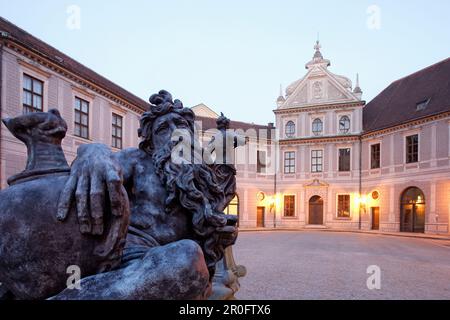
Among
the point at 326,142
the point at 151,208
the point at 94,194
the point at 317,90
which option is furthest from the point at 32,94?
the point at 317,90

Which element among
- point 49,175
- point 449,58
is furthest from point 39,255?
point 449,58

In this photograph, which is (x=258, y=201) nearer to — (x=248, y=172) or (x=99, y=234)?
(x=248, y=172)

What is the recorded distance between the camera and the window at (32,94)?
13422 millimetres

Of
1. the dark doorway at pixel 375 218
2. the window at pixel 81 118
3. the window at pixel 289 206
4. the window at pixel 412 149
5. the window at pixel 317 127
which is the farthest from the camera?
the window at pixel 289 206

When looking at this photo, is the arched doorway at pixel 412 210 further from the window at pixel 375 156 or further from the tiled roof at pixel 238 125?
the tiled roof at pixel 238 125

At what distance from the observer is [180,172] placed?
1.61 metres

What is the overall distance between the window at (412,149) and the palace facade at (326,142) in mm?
68

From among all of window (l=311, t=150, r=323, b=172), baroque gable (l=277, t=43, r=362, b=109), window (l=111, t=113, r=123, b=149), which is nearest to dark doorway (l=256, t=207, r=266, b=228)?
window (l=311, t=150, r=323, b=172)

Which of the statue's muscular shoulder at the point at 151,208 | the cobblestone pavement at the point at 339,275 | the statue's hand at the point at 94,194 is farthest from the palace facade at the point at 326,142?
the statue's hand at the point at 94,194

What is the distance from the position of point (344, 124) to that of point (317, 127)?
2133 mm

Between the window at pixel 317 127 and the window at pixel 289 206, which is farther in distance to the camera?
the window at pixel 289 206

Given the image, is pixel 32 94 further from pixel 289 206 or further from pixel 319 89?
pixel 319 89

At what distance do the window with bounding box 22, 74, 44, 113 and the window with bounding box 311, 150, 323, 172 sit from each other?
20.2m

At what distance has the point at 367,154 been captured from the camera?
2470 centimetres
